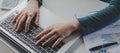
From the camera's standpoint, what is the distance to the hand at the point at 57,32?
903mm

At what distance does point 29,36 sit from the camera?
92cm

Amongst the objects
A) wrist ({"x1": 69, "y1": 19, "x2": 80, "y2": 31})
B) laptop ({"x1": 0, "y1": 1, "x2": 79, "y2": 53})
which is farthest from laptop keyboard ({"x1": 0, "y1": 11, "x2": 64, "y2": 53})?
wrist ({"x1": 69, "y1": 19, "x2": 80, "y2": 31})

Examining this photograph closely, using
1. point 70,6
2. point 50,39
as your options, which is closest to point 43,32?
point 50,39

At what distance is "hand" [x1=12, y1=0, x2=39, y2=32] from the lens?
37.8 inches

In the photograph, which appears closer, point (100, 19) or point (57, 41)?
point (57, 41)

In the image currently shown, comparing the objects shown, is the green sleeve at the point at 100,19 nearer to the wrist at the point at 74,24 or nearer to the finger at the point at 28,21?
the wrist at the point at 74,24

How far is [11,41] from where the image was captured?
90 cm

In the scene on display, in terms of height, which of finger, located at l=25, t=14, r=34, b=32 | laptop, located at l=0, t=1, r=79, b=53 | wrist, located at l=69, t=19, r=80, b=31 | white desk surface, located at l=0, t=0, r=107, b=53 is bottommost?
laptop, located at l=0, t=1, r=79, b=53

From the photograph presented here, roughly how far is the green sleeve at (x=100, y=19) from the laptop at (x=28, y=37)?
0.21 feet

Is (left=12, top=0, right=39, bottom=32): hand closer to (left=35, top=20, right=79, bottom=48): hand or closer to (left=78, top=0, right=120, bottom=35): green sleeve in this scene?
(left=35, top=20, right=79, bottom=48): hand

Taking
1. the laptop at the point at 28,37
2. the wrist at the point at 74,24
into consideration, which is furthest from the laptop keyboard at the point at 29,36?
the wrist at the point at 74,24

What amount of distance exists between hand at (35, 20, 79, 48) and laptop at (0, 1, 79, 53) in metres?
0.02

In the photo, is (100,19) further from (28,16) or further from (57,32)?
(28,16)

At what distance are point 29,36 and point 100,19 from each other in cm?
34
